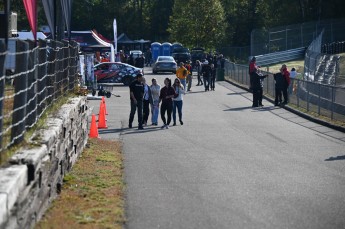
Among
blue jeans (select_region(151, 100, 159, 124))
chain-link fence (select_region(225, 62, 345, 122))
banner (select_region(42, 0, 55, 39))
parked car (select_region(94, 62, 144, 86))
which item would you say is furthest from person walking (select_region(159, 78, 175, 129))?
parked car (select_region(94, 62, 144, 86))

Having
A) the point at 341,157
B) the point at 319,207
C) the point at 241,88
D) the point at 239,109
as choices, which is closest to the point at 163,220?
the point at 319,207

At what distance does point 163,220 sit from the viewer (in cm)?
1012

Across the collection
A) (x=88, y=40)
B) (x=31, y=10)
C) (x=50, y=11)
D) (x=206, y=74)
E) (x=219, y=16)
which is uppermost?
(x=219, y=16)

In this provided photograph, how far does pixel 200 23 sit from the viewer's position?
74375 mm

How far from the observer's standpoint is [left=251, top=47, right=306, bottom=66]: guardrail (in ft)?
192

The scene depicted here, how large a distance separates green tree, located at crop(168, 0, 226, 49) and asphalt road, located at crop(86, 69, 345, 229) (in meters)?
47.6

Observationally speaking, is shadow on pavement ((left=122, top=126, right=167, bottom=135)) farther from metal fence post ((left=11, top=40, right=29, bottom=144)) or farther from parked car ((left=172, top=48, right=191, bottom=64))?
parked car ((left=172, top=48, right=191, bottom=64))

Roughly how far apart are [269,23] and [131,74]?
35357mm

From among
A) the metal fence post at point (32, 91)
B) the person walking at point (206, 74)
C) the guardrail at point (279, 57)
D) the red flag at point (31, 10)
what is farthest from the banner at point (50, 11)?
the guardrail at point (279, 57)

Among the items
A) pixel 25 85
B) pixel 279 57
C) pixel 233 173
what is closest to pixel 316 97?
pixel 233 173

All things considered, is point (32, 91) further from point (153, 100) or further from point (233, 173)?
point (153, 100)

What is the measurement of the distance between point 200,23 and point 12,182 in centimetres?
6810

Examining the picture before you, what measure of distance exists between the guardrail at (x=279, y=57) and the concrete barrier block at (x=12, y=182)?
50.7 metres

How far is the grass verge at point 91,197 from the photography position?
9.77 meters
